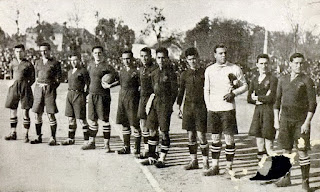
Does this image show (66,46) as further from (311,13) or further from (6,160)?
(311,13)

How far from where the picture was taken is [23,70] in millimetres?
3934

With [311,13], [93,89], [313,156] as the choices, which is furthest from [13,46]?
[313,156]

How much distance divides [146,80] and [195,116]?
606 millimetres

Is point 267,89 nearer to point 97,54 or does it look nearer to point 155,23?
point 155,23

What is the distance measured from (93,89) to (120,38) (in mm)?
613

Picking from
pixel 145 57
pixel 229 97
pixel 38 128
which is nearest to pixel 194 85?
pixel 229 97

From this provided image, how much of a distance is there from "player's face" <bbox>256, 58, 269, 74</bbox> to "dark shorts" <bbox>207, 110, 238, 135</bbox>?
46 centimetres

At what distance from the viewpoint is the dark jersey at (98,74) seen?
3.81 meters

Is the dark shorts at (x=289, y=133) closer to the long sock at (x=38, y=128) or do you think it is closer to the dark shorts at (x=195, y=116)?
the dark shorts at (x=195, y=116)

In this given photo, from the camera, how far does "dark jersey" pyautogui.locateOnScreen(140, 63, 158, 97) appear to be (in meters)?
3.65

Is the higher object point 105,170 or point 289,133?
point 289,133

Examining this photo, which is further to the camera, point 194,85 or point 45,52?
point 45,52

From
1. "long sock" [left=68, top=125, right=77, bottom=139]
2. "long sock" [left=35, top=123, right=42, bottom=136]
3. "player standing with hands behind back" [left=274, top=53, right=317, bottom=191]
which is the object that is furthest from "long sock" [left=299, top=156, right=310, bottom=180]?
"long sock" [left=35, top=123, right=42, bottom=136]

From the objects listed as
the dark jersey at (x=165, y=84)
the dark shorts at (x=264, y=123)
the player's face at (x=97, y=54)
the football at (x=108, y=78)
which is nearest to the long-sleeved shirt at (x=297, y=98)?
the dark shorts at (x=264, y=123)
